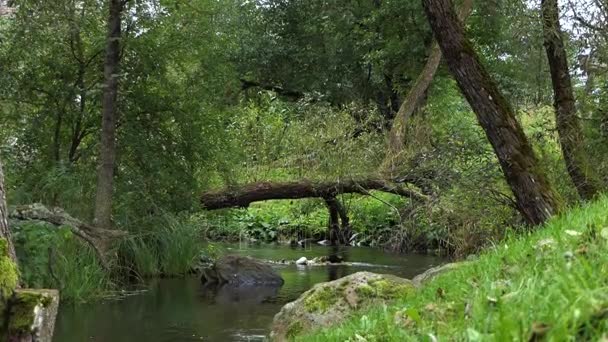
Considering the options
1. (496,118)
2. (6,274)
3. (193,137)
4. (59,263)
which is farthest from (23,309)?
(193,137)

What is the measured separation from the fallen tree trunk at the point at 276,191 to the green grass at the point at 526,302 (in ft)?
42.7

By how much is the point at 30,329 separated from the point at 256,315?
7724mm

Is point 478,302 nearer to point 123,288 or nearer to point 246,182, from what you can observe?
point 123,288

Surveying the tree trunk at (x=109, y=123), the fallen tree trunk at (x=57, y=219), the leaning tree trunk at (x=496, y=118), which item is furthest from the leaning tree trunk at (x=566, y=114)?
the tree trunk at (x=109, y=123)

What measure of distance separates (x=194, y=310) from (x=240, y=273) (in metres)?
3.26

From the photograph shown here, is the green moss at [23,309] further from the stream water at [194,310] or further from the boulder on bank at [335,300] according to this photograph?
the stream water at [194,310]

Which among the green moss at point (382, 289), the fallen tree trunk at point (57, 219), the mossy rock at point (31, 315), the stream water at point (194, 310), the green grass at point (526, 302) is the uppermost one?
the fallen tree trunk at point (57, 219)

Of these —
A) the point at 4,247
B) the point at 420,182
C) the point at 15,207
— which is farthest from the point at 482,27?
the point at 4,247

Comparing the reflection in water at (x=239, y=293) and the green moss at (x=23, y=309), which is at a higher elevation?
the green moss at (x=23, y=309)

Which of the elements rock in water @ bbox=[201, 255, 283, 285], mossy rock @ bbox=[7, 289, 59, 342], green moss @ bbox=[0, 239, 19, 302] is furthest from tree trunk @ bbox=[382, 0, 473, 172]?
mossy rock @ bbox=[7, 289, 59, 342]

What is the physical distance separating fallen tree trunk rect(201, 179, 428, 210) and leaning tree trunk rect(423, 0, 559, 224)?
805 cm

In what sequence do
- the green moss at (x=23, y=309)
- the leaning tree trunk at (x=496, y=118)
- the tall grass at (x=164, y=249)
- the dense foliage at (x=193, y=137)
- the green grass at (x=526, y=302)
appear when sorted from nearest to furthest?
the green grass at (x=526, y=302) < the green moss at (x=23, y=309) < the leaning tree trunk at (x=496, y=118) < the dense foliage at (x=193, y=137) < the tall grass at (x=164, y=249)

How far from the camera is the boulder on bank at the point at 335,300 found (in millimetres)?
8086

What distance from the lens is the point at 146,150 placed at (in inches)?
634
